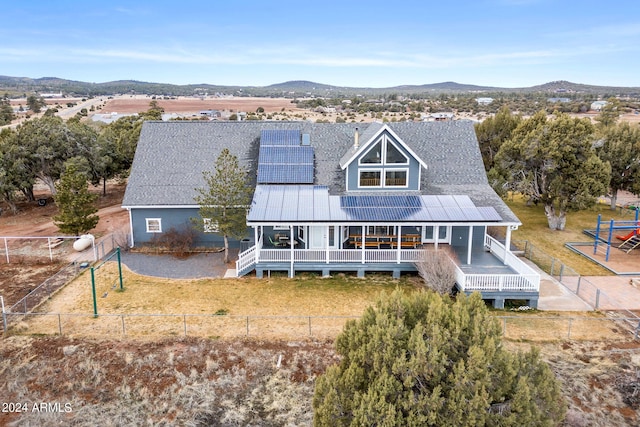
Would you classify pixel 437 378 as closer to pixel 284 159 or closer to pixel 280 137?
pixel 284 159

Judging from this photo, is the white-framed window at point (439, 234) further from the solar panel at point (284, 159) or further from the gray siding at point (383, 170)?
the solar panel at point (284, 159)

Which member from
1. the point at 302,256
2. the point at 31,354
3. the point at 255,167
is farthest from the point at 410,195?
the point at 31,354

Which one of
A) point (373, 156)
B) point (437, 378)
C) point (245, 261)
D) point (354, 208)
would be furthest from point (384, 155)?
point (437, 378)

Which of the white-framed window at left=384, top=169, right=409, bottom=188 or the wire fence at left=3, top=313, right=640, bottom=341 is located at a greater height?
the white-framed window at left=384, top=169, right=409, bottom=188

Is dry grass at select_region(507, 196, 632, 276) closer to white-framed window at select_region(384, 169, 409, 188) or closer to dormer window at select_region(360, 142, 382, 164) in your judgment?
white-framed window at select_region(384, 169, 409, 188)

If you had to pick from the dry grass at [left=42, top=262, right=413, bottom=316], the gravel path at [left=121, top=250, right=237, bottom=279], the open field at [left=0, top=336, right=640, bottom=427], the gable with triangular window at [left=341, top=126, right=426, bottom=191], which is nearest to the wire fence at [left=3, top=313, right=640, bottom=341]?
the open field at [left=0, top=336, right=640, bottom=427]
